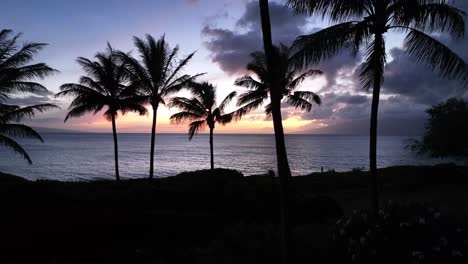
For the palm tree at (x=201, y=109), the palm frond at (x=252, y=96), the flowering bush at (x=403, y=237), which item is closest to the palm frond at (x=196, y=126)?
the palm tree at (x=201, y=109)

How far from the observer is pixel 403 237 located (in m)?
6.11

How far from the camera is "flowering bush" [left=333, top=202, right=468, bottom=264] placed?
5.64 meters

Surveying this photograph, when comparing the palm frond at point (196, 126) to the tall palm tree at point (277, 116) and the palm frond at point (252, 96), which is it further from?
the tall palm tree at point (277, 116)

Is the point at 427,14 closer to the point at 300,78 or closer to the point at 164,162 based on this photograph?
the point at 300,78

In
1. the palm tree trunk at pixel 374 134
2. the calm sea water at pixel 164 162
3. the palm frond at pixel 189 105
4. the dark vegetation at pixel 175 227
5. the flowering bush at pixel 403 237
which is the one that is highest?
the palm frond at pixel 189 105

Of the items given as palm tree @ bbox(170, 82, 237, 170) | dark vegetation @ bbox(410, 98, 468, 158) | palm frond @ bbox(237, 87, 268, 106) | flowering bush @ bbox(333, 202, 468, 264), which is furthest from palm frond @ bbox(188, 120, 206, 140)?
flowering bush @ bbox(333, 202, 468, 264)

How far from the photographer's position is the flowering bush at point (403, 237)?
564 cm

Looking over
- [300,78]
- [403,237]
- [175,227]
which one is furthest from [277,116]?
[300,78]

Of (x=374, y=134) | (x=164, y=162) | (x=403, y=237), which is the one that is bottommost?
(x=164, y=162)

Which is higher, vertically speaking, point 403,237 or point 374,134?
point 374,134

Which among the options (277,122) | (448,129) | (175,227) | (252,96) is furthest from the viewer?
(448,129)

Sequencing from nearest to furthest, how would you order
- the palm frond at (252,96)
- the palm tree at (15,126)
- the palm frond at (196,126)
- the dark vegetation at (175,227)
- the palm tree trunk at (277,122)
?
1. the palm tree trunk at (277,122)
2. the dark vegetation at (175,227)
3. the palm tree at (15,126)
4. the palm frond at (252,96)
5. the palm frond at (196,126)

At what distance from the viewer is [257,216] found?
12.0m

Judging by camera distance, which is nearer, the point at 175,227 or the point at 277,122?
the point at 277,122
